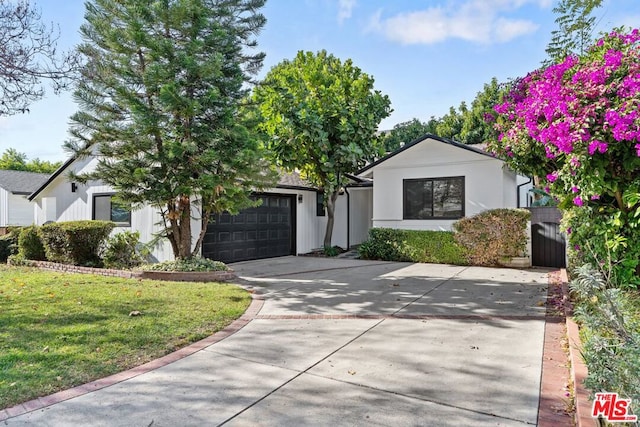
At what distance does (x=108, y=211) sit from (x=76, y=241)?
2093 millimetres

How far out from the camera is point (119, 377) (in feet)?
12.0

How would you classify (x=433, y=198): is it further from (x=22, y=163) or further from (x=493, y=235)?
(x=22, y=163)

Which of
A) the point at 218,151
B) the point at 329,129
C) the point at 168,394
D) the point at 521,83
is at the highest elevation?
the point at 329,129

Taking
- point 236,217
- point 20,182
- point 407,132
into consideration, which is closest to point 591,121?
point 236,217

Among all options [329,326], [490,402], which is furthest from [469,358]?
[329,326]

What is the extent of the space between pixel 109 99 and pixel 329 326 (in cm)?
711

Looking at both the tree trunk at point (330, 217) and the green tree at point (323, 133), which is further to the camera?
the tree trunk at point (330, 217)

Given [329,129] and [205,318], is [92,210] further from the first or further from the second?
[205,318]

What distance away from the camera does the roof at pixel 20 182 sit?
912 inches

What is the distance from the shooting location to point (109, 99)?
880cm

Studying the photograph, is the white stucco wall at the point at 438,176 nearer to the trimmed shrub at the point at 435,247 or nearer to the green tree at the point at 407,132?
the trimmed shrub at the point at 435,247

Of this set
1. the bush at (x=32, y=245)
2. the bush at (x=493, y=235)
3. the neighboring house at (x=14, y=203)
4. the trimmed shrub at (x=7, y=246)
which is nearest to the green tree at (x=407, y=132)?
the bush at (x=493, y=235)

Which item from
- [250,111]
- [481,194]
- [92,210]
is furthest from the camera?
[92,210]

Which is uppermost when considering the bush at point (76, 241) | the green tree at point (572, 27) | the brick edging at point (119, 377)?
the green tree at point (572, 27)
